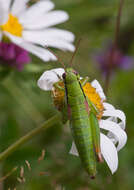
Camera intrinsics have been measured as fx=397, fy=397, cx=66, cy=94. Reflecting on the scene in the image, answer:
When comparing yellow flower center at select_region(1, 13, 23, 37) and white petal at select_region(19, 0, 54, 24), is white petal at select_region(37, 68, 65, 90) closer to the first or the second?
yellow flower center at select_region(1, 13, 23, 37)

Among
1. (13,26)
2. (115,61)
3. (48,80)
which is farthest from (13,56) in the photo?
(115,61)

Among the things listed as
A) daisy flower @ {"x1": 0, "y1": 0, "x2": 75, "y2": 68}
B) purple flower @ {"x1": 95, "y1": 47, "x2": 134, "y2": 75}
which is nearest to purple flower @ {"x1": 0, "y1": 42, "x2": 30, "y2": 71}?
daisy flower @ {"x1": 0, "y1": 0, "x2": 75, "y2": 68}

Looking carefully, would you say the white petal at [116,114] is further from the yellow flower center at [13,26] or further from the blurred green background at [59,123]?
the yellow flower center at [13,26]

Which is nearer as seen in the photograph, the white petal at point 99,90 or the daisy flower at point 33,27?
the white petal at point 99,90

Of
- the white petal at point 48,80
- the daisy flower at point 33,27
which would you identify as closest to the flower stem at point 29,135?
the white petal at point 48,80

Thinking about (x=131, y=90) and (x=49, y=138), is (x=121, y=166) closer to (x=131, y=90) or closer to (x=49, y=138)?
(x=49, y=138)

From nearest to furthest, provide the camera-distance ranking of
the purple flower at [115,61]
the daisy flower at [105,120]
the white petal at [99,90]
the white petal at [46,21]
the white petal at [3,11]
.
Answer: the daisy flower at [105,120]
the white petal at [99,90]
the white petal at [3,11]
the white petal at [46,21]
the purple flower at [115,61]
